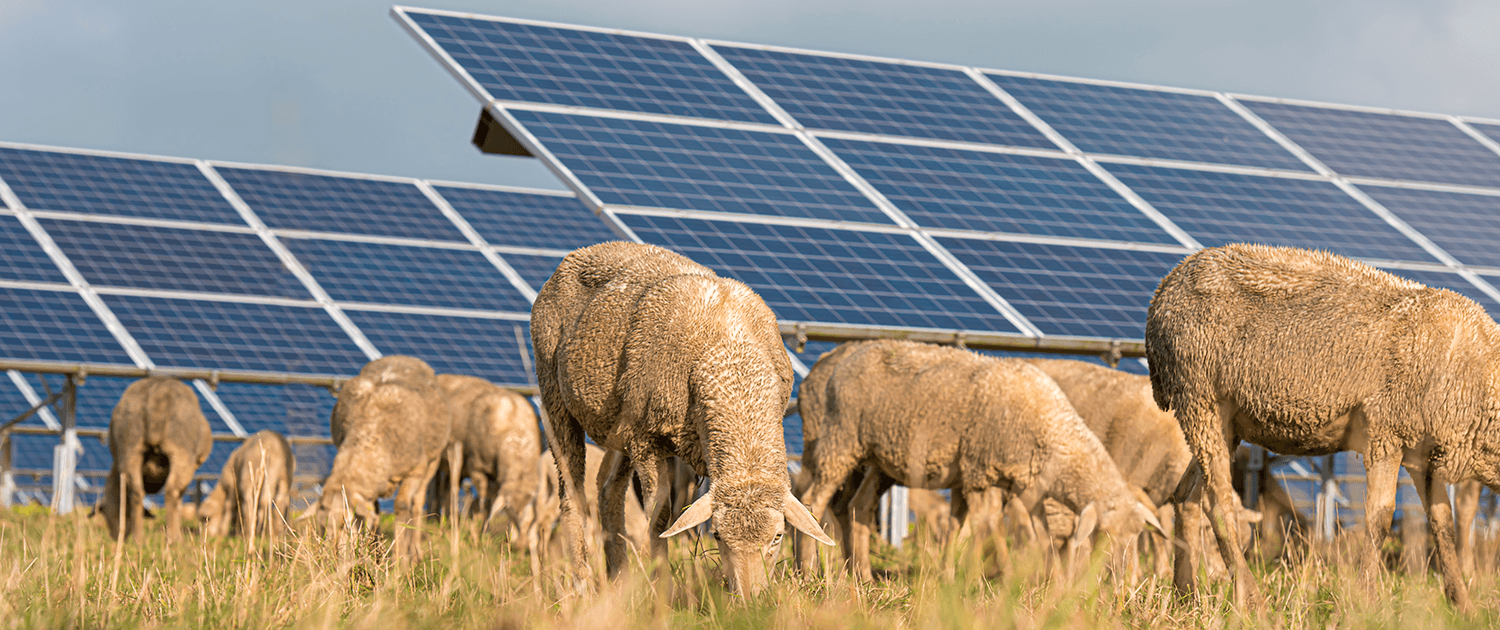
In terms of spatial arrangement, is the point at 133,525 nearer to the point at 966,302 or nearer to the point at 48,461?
the point at 966,302

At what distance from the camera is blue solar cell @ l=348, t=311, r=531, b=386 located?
55.6 feet

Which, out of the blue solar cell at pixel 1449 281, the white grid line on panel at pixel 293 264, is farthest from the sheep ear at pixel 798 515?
the blue solar cell at pixel 1449 281

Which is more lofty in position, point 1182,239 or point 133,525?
point 1182,239

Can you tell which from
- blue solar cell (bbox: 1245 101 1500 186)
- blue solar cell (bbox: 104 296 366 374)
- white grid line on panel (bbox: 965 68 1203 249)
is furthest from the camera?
blue solar cell (bbox: 1245 101 1500 186)

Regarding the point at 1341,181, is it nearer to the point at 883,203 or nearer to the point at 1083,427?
the point at 883,203

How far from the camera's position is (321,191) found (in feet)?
75.2

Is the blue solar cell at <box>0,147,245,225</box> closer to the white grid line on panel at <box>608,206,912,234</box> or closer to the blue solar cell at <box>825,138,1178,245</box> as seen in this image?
the white grid line on panel at <box>608,206,912,234</box>

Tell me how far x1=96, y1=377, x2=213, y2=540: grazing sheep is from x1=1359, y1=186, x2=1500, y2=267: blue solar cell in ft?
47.1

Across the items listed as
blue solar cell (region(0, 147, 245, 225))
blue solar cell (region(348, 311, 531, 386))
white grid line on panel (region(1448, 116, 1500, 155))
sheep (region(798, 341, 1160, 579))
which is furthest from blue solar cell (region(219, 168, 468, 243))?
white grid line on panel (region(1448, 116, 1500, 155))

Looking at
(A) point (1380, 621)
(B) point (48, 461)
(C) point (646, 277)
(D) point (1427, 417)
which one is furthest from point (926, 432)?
(B) point (48, 461)

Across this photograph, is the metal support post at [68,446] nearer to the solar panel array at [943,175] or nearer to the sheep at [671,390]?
the solar panel array at [943,175]

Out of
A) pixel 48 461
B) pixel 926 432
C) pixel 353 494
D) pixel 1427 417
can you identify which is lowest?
pixel 48 461

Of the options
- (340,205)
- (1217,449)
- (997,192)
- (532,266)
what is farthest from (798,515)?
(340,205)

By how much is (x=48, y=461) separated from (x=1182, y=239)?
66.3 ft
